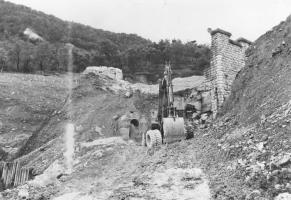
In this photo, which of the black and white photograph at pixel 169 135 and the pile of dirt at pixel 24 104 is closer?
the black and white photograph at pixel 169 135

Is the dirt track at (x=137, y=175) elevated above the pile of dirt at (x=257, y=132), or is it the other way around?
the pile of dirt at (x=257, y=132)

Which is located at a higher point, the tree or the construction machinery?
the tree

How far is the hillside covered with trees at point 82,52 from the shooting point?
1628 inches

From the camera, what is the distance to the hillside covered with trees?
4134cm

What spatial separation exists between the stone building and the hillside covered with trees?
803 inches

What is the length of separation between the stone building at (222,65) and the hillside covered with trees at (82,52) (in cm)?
2039

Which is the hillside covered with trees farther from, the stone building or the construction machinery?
the construction machinery

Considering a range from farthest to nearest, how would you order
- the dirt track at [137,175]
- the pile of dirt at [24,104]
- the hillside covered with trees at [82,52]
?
the hillside covered with trees at [82,52] → the pile of dirt at [24,104] → the dirt track at [137,175]

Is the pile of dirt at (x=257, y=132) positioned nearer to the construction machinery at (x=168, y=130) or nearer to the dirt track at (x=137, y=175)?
the dirt track at (x=137, y=175)

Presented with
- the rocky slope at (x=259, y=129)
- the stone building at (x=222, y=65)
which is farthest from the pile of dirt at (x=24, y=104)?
the rocky slope at (x=259, y=129)

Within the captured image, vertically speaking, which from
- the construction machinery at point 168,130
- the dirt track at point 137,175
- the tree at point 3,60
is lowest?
the dirt track at point 137,175

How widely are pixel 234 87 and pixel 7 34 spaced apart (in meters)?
47.4

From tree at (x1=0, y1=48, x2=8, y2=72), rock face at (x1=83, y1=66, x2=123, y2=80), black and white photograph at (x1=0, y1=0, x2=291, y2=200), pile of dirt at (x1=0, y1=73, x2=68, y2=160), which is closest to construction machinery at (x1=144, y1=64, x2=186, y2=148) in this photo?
black and white photograph at (x1=0, y1=0, x2=291, y2=200)

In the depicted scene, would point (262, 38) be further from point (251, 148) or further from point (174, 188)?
point (174, 188)
